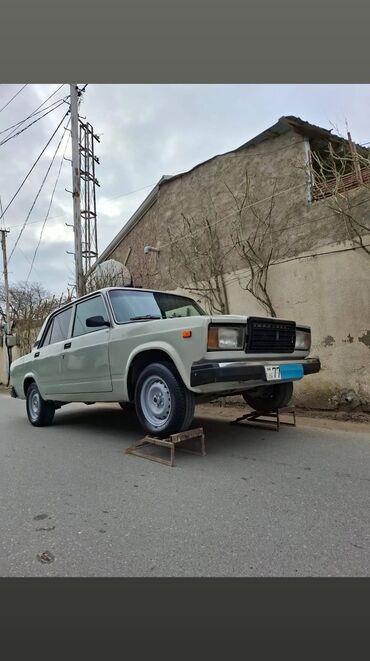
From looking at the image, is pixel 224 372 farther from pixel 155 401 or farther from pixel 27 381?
pixel 27 381

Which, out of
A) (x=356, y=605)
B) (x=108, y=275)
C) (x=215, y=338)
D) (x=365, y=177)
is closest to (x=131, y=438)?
(x=215, y=338)

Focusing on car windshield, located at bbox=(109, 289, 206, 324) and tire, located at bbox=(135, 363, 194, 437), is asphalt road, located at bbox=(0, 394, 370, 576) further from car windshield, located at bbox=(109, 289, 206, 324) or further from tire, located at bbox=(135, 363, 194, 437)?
car windshield, located at bbox=(109, 289, 206, 324)

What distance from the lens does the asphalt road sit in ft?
7.47

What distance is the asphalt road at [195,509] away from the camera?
7.47ft

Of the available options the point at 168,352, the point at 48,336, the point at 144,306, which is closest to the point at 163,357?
the point at 168,352

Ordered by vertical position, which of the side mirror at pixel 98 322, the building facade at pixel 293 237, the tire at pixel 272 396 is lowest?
the tire at pixel 272 396

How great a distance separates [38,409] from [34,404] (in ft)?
0.80

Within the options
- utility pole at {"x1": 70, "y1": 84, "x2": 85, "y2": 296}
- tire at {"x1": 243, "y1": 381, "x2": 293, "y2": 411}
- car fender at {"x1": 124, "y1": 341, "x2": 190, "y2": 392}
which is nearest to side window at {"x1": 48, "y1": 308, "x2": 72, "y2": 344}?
car fender at {"x1": 124, "y1": 341, "x2": 190, "y2": 392}

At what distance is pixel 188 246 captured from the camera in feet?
33.0

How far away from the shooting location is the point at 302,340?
5023 millimetres

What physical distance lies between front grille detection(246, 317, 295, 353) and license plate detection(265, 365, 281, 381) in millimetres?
222

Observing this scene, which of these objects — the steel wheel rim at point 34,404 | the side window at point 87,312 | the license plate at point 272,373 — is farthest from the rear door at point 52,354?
the license plate at point 272,373

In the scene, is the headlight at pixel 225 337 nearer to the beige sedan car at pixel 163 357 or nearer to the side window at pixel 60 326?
the beige sedan car at pixel 163 357

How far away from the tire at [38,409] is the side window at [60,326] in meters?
0.98
